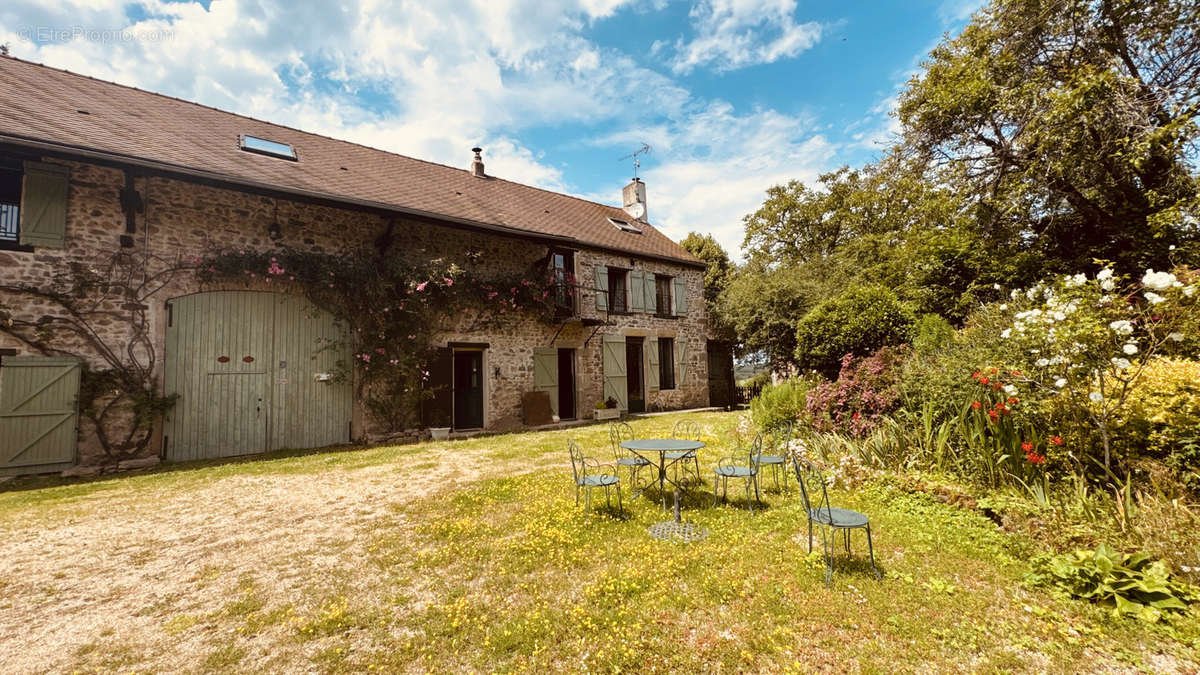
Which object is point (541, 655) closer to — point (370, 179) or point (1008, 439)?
Answer: point (1008, 439)

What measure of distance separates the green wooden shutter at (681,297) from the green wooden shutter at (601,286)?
3.02m

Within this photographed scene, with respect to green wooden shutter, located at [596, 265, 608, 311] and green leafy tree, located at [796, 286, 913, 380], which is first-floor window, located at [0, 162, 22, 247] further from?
green leafy tree, located at [796, 286, 913, 380]

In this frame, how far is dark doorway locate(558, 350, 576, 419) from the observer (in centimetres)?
1254

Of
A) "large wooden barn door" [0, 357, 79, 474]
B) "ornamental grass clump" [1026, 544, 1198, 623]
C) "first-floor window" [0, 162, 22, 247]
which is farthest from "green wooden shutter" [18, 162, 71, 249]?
"ornamental grass clump" [1026, 544, 1198, 623]

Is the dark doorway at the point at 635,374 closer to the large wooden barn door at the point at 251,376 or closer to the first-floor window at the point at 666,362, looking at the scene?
the first-floor window at the point at 666,362

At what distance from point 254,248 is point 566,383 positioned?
7.87m

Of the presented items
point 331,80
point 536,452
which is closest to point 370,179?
point 331,80

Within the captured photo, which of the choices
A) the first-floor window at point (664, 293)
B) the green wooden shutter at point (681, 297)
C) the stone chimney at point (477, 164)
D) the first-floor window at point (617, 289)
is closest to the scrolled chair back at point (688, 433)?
the first-floor window at point (617, 289)

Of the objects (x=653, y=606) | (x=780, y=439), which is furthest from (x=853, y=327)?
(x=653, y=606)

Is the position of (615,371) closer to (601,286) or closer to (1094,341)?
(601,286)

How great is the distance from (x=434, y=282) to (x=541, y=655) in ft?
27.8

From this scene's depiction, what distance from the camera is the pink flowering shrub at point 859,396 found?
5.78m

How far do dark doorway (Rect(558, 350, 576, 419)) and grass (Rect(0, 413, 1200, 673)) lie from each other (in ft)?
26.8

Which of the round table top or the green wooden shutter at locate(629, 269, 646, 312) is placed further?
the green wooden shutter at locate(629, 269, 646, 312)
